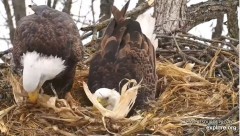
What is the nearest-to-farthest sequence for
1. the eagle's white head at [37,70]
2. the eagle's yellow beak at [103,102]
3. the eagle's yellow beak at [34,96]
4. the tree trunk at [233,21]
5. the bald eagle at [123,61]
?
the eagle's white head at [37,70]
the eagle's yellow beak at [34,96]
the eagle's yellow beak at [103,102]
the bald eagle at [123,61]
the tree trunk at [233,21]

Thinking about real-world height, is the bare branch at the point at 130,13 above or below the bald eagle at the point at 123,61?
above

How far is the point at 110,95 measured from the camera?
4527 millimetres

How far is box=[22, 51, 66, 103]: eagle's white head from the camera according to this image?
4.16 meters

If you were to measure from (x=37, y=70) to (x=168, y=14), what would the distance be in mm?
1978

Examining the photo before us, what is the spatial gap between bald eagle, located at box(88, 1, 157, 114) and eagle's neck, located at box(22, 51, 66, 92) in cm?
42

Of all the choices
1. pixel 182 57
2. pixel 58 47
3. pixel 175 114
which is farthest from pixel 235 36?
pixel 58 47

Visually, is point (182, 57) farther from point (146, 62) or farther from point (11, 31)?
point (11, 31)

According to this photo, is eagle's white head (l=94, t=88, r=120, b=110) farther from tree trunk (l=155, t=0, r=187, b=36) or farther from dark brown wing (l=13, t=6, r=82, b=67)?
tree trunk (l=155, t=0, r=187, b=36)

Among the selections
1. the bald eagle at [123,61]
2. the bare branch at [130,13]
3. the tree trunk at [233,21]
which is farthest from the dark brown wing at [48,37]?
the tree trunk at [233,21]

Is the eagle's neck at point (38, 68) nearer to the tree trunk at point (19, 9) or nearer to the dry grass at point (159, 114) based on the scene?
the dry grass at point (159, 114)

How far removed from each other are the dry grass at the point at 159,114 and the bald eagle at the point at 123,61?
0.18m

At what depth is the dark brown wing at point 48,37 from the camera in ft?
15.0

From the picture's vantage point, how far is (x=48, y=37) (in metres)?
4.62

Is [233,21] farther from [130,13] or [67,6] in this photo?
[67,6]
